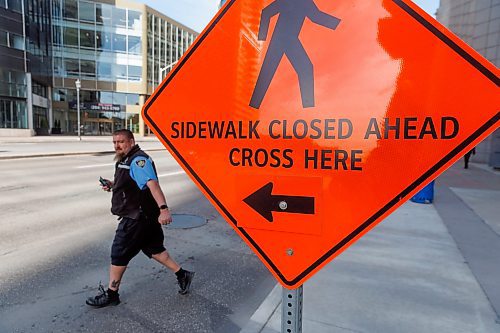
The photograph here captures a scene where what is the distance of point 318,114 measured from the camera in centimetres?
144

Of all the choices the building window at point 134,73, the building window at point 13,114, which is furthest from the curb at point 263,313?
the building window at point 134,73

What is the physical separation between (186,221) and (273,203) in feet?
17.5

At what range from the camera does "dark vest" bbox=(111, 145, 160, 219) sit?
341 cm

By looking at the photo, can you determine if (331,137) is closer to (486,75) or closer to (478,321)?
(486,75)

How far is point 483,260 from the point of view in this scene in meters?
4.60

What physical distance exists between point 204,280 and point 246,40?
129 inches

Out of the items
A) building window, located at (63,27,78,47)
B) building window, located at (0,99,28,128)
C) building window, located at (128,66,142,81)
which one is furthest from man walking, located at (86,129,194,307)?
building window, located at (63,27,78,47)

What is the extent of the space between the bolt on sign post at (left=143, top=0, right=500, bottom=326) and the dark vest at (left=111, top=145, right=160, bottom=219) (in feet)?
5.95

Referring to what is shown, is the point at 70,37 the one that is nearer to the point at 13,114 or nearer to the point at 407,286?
the point at 13,114

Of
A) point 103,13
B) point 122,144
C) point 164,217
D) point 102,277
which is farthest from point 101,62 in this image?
point 164,217

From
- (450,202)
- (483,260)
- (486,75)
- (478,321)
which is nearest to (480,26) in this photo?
(450,202)

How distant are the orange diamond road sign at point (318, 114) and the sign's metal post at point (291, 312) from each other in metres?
0.06

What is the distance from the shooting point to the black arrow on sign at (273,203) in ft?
4.87

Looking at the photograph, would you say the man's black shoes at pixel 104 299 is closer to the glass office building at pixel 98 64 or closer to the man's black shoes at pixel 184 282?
the man's black shoes at pixel 184 282
